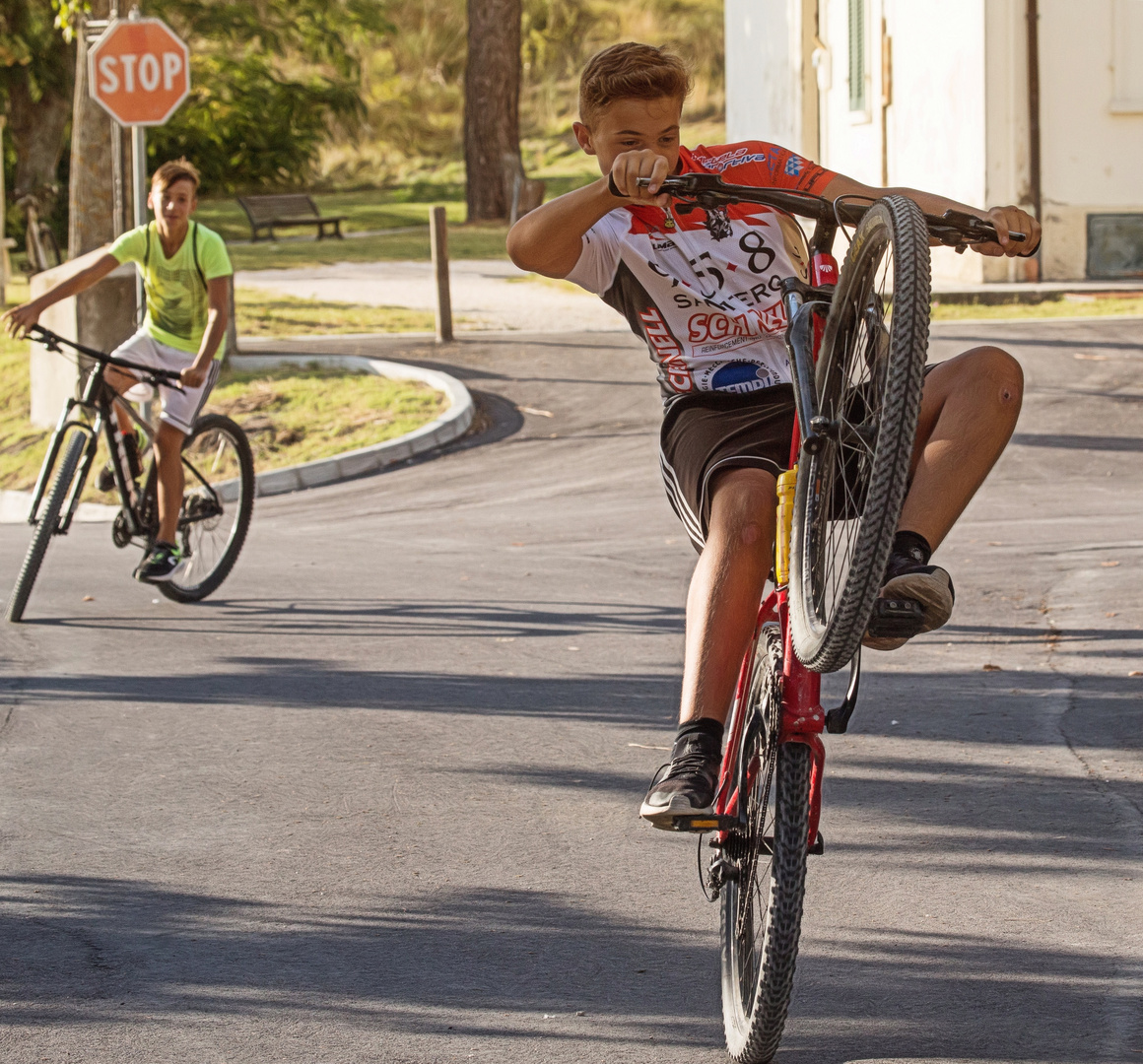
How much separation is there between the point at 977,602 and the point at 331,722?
316 centimetres

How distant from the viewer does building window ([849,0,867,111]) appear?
23.7 metres

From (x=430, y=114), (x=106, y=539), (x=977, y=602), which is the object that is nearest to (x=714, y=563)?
(x=977, y=602)

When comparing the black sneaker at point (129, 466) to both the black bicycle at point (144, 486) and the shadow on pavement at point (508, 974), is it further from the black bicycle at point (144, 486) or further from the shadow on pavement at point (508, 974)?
the shadow on pavement at point (508, 974)

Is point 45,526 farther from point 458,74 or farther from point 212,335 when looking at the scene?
point 458,74

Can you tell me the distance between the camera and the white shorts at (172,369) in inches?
332

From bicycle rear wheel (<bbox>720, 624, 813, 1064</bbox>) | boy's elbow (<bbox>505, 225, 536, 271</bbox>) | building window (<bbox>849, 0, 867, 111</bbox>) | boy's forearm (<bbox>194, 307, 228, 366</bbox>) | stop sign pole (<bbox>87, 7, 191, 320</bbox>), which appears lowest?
bicycle rear wheel (<bbox>720, 624, 813, 1064</bbox>)

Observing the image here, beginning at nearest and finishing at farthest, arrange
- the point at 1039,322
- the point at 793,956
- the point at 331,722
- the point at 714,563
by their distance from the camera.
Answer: the point at 793,956
the point at 714,563
the point at 331,722
the point at 1039,322

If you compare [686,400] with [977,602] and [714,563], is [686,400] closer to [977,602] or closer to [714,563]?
[714,563]

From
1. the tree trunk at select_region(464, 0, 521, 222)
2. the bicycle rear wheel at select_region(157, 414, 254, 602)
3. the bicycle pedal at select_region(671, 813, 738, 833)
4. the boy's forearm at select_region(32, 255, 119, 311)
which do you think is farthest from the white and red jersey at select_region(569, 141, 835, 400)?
the tree trunk at select_region(464, 0, 521, 222)

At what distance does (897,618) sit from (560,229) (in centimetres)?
112

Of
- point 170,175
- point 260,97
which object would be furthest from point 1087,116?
point 260,97

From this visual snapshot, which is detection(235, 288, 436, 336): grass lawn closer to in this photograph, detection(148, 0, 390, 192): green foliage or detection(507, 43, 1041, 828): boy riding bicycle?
detection(507, 43, 1041, 828): boy riding bicycle

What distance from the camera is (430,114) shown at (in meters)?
55.6

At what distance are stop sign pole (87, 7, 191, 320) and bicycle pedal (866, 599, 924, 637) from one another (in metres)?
10.9
